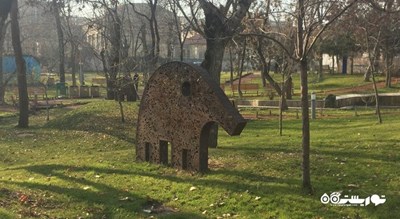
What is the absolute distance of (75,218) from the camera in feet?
25.7

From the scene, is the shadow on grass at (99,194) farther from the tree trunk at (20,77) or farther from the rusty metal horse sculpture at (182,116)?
the tree trunk at (20,77)

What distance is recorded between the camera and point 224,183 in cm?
925

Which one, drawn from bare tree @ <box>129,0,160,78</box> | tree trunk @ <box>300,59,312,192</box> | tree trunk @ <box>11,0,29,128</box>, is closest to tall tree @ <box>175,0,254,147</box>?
tree trunk @ <box>300,59,312,192</box>

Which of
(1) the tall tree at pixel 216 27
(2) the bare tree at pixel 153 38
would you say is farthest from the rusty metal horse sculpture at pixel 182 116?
(2) the bare tree at pixel 153 38

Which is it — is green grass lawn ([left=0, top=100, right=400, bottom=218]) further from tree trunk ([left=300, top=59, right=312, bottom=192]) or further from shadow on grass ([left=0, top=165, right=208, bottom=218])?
tree trunk ([left=300, top=59, right=312, bottom=192])

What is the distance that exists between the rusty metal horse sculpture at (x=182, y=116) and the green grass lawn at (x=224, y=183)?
0.40m

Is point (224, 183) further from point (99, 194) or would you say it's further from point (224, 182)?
point (99, 194)

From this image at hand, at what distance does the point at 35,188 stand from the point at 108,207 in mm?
2325

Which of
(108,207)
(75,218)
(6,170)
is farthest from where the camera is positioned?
→ (6,170)

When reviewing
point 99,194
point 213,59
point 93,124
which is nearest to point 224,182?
point 99,194

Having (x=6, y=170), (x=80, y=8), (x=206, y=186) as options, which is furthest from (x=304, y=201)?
(x=80, y=8)

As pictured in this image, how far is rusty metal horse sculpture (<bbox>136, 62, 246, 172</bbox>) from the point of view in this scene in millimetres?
9875

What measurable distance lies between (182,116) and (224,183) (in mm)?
2081

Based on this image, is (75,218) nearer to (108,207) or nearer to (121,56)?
(108,207)
